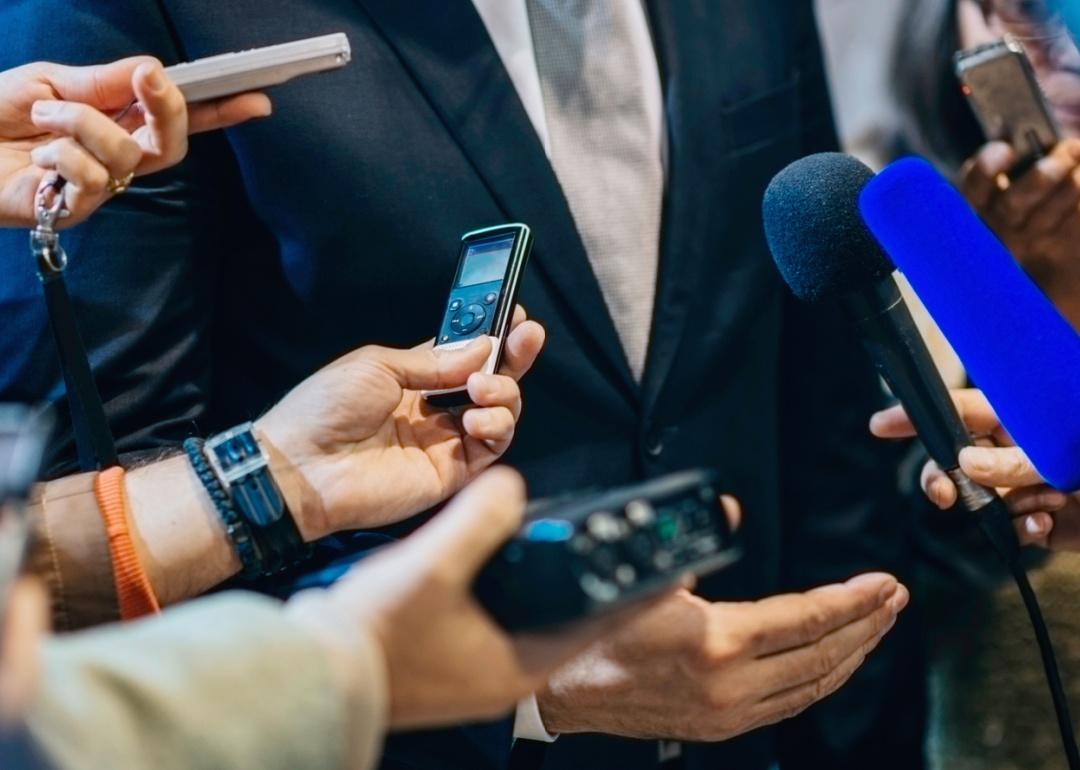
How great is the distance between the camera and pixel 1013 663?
1.26 meters

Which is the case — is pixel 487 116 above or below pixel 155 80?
below

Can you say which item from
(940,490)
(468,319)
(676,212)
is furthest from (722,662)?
(676,212)

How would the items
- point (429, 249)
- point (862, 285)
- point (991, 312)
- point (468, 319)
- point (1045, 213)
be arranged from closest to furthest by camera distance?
1. point (991, 312)
2. point (862, 285)
3. point (468, 319)
4. point (429, 249)
5. point (1045, 213)

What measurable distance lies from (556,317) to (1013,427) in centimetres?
43

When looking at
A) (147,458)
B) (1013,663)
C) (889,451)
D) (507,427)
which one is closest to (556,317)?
(507,427)

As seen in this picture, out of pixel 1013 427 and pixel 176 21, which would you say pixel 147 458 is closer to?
pixel 176 21

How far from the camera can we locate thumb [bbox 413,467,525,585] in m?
0.50

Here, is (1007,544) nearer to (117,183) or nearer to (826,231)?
(826,231)

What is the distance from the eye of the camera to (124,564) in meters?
0.73

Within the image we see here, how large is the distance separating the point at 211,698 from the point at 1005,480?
565 millimetres

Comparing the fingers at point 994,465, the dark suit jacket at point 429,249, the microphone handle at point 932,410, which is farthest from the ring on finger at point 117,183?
the fingers at point 994,465

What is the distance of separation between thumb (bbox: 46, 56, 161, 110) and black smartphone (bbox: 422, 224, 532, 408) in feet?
0.88

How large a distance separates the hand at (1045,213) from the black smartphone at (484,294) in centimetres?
47

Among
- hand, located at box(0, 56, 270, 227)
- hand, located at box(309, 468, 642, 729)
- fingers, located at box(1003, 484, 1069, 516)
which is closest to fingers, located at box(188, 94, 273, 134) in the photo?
hand, located at box(0, 56, 270, 227)
